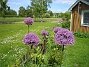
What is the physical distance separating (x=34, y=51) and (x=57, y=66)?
1.05 m

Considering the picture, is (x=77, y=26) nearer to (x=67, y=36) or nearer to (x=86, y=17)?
(x=86, y=17)

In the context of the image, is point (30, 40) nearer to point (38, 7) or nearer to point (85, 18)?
point (85, 18)

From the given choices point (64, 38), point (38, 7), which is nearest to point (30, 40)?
point (64, 38)

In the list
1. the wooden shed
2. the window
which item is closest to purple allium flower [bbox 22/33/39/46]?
the wooden shed

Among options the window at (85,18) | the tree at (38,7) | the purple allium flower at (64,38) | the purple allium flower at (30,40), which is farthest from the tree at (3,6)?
the purple allium flower at (64,38)

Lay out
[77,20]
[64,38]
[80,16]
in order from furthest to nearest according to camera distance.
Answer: [77,20] < [80,16] < [64,38]

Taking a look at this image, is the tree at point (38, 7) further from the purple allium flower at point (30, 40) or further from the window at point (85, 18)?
the purple allium flower at point (30, 40)

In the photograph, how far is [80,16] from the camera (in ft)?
65.1

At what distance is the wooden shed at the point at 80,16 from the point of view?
19141 millimetres

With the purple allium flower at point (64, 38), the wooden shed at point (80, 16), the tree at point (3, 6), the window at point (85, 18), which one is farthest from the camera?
the tree at point (3, 6)

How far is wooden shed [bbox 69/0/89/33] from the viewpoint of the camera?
19.1 m

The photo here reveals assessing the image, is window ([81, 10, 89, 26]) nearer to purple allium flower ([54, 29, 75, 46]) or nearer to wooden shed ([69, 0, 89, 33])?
wooden shed ([69, 0, 89, 33])

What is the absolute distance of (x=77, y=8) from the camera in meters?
20.1

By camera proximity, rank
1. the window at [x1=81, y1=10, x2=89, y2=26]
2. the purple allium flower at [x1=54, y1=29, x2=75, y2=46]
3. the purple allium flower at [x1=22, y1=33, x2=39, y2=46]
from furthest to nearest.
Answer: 1. the window at [x1=81, y1=10, x2=89, y2=26]
2. the purple allium flower at [x1=22, y1=33, x2=39, y2=46]
3. the purple allium flower at [x1=54, y1=29, x2=75, y2=46]
